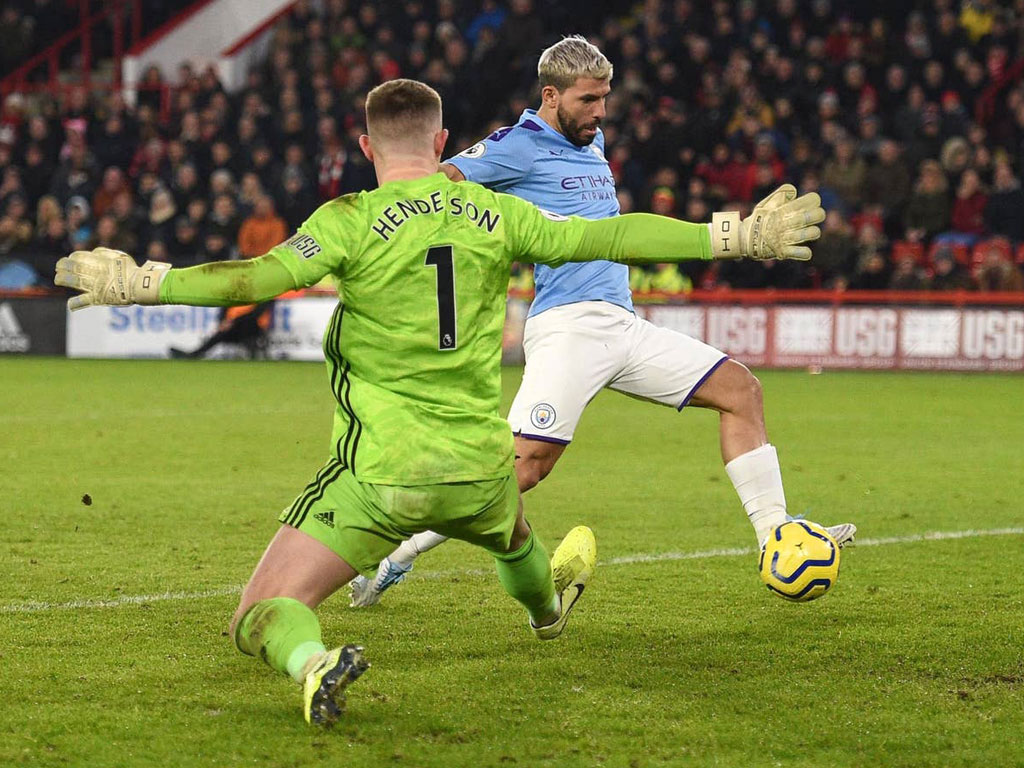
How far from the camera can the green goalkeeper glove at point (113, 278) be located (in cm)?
391

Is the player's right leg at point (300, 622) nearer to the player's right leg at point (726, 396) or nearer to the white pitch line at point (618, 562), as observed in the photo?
the white pitch line at point (618, 562)

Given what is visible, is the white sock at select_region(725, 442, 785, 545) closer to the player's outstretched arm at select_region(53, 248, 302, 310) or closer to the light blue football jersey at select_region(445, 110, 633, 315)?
the light blue football jersey at select_region(445, 110, 633, 315)

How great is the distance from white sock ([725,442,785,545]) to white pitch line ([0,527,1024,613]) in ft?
3.29

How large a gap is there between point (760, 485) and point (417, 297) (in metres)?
2.09

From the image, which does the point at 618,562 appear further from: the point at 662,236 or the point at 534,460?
the point at 662,236

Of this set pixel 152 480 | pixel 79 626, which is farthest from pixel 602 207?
pixel 152 480

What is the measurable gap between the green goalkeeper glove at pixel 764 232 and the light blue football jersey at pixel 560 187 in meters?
1.42

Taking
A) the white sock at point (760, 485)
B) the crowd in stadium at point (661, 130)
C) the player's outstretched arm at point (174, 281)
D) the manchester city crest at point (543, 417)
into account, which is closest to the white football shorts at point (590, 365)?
the manchester city crest at point (543, 417)

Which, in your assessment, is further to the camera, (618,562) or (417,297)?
(618,562)

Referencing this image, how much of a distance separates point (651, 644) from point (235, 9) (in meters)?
23.6

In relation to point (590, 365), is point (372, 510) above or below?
below

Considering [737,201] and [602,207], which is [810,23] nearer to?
[737,201]

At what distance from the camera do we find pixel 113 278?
393 cm

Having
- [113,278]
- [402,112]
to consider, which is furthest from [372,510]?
[402,112]
